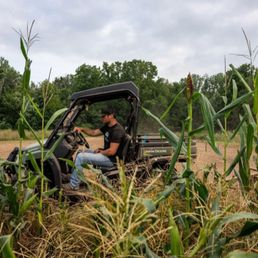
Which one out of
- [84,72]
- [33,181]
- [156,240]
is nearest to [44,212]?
[33,181]

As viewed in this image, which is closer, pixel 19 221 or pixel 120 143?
pixel 19 221

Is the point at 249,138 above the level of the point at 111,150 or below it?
above

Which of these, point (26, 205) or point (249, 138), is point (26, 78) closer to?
point (26, 205)

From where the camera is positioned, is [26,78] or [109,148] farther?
[109,148]

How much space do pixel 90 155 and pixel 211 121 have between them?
3562 millimetres

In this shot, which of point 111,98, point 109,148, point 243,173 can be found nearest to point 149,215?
point 243,173

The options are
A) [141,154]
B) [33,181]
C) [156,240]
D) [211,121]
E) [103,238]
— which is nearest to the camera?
[103,238]

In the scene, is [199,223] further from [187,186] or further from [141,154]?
[141,154]

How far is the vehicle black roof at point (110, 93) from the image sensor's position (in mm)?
5277

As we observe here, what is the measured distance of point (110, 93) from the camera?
5.32 meters

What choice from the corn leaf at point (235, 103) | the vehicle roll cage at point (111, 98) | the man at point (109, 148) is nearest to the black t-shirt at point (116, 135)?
the man at point (109, 148)

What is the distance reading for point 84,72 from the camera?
59.8m

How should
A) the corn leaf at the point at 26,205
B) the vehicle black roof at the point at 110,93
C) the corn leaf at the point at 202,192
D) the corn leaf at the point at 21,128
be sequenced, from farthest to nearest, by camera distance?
the vehicle black roof at the point at 110,93
the corn leaf at the point at 21,128
the corn leaf at the point at 26,205
the corn leaf at the point at 202,192

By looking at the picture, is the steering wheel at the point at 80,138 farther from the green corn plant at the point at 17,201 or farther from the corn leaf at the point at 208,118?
the corn leaf at the point at 208,118
